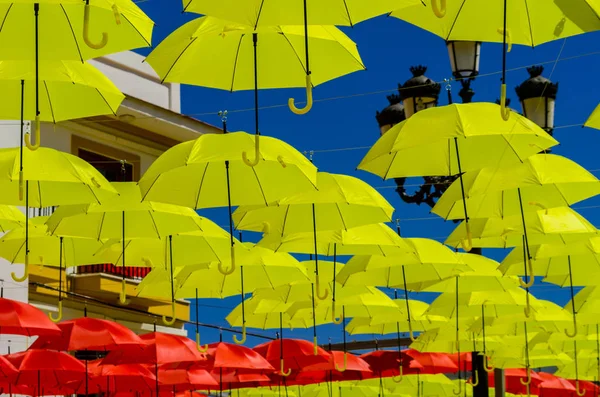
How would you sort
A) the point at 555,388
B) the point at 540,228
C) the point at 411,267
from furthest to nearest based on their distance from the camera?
the point at 555,388
the point at 411,267
the point at 540,228

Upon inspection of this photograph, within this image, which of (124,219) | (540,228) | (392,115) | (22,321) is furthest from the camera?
(392,115)

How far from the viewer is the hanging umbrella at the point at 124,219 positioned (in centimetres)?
1273

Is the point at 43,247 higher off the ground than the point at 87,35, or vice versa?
the point at 87,35

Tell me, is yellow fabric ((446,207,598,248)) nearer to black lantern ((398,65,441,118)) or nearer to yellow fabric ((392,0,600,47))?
black lantern ((398,65,441,118))

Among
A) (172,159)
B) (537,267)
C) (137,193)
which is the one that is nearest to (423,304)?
(537,267)

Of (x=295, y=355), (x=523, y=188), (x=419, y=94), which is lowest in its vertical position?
(x=295, y=355)

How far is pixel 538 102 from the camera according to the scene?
13742 mm

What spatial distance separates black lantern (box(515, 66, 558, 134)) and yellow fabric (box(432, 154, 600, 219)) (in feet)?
5.35

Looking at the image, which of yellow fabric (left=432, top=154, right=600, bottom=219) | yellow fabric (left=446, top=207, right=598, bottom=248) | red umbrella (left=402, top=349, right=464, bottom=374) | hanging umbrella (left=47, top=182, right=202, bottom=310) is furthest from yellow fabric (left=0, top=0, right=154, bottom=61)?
red umbrella (left=402, top=349, right=464, bottom=374)

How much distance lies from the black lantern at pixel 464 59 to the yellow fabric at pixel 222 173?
126 inches

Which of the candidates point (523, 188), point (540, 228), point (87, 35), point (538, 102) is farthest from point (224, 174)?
point (87, 35)

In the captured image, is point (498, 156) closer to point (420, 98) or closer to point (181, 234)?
point (420, 98)

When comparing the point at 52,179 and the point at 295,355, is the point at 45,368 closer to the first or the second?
the point at 295,355

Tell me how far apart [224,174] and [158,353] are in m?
5.78
